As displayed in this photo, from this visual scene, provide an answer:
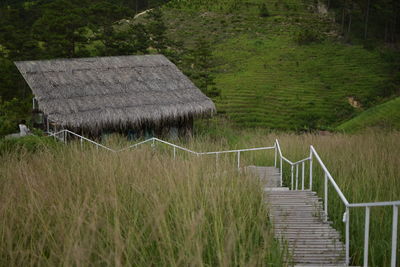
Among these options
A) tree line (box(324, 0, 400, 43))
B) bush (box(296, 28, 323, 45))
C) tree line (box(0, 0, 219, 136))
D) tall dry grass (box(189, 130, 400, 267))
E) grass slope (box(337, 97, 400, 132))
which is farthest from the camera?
tree line (box(324, 0, 400, 43))

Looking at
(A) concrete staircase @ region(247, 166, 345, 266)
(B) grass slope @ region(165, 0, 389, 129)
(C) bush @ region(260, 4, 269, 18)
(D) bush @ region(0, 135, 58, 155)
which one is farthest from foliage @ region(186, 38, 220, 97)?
(A) concrete staircase @ region(247, 166, 345, 266)

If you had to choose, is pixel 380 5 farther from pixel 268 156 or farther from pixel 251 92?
pixel 268 156

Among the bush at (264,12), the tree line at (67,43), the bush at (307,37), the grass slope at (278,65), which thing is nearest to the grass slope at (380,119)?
the grass slope at (278,65)

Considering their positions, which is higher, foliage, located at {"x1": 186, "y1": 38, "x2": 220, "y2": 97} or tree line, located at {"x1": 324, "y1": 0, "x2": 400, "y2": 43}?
tree line, located at {"x1": 324, "y1": 0, "x2": 400, "y2": 43}

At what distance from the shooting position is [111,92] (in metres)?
17.1

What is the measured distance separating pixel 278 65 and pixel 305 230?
29.4 metres

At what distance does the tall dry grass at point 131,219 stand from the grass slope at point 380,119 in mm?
15979

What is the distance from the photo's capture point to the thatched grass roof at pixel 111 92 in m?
15.8

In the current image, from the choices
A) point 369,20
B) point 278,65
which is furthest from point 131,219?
point 369,20

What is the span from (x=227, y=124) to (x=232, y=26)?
17.6 metres

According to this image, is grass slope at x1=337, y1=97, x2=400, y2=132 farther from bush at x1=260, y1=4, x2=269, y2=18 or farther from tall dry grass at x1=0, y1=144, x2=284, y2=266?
bush at x1=260, y1=4, x2=269, y2=18

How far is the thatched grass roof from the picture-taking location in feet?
51.7

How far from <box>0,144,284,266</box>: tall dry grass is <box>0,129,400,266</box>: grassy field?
0.01 m

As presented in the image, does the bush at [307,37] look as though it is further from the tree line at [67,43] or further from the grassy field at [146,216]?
the grassy field at [146,216]
